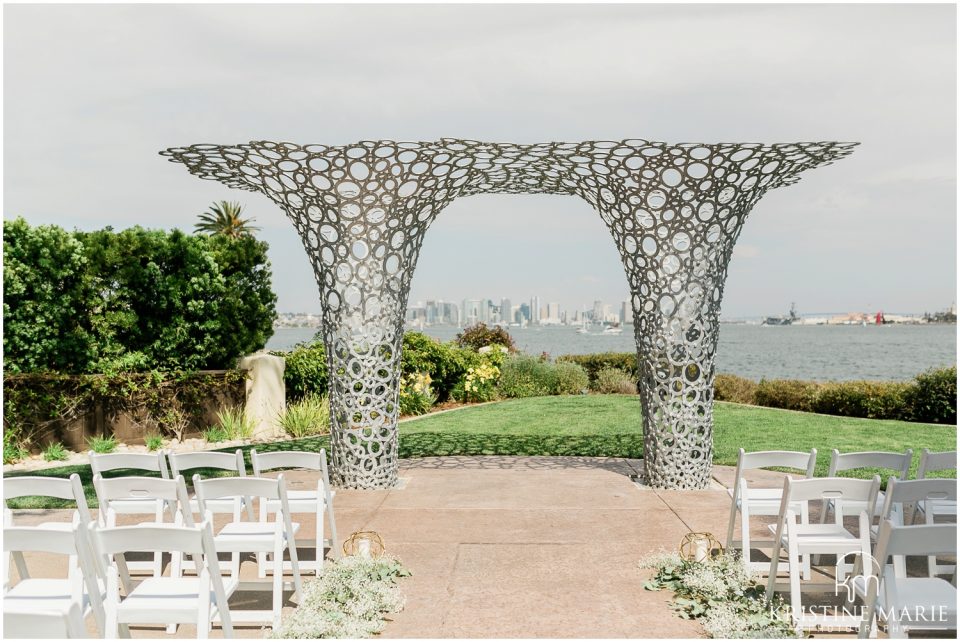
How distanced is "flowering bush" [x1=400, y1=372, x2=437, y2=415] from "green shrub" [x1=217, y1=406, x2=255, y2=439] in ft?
11.2

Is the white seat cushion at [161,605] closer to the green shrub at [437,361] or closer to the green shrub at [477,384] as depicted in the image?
the green shrub at [437,361]

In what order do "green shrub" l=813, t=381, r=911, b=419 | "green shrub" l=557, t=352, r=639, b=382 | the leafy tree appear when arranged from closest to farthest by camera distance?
the leafy tree < "green shrub" l=813, t=381, r=911, b=419 < "green shrub" l=557, t=352, r=639, b=382

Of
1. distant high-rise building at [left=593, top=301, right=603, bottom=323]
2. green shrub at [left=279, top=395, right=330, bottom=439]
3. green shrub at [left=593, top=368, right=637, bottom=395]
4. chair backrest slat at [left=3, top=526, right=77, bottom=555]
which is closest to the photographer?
chair backrest slat at [left=3, top=526, right=77, bottom=555]

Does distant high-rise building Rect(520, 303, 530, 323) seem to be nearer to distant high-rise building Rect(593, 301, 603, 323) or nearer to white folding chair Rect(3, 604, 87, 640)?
distant high-rise building Rect(593, 301, 603, 323)

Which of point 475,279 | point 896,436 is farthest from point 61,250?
point 475,279

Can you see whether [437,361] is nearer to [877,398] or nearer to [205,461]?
[877,398]

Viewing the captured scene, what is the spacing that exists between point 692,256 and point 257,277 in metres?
8.24

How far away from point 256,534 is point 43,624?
5.94ft

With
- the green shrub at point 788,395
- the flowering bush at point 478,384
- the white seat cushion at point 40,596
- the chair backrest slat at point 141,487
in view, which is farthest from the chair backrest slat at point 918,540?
the flowering bush at point 478,384

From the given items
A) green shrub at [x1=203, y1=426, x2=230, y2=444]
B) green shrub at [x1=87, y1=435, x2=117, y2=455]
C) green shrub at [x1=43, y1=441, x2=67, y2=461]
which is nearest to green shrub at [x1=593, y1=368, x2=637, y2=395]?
green shrub at [x1=203, y1=426, x2=230, y2=444]

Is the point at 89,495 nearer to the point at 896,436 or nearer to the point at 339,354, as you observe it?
the point at 339,354

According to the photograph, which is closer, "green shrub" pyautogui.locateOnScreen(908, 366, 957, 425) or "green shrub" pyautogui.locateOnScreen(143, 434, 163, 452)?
"green shrub" pyautogui.locateOnScreen(143, 434, 163, 452)

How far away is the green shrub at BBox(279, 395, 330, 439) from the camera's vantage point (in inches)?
472

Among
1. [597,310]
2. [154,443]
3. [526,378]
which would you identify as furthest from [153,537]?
[597,310]
